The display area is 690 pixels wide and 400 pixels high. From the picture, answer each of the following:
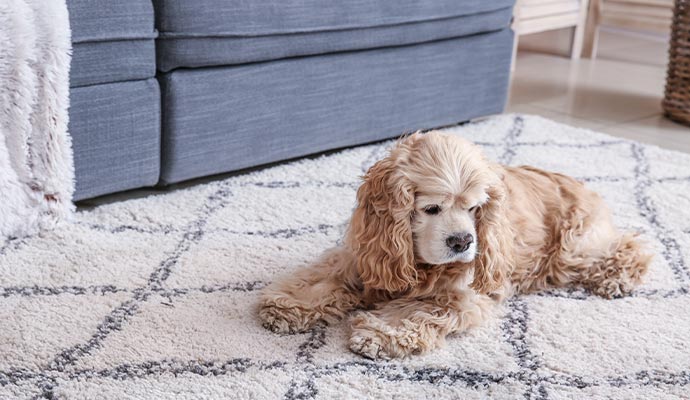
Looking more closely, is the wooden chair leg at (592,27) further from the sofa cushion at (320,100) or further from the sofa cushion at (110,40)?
the sofa cushion at (110,40)

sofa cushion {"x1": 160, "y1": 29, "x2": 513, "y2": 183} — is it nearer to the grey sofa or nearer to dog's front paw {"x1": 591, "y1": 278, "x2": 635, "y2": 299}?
the grey sofa

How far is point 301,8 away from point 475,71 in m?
0.90

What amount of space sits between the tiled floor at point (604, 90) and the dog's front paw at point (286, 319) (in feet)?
6.51

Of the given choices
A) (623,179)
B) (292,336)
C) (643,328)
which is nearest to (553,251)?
(643,328)

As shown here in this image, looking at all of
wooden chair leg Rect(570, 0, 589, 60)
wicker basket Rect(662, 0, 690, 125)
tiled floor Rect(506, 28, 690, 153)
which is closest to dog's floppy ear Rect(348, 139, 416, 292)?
tiled floor Rect(506, 28, 690, 153)

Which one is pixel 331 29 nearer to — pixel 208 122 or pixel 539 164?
pixel 208 122

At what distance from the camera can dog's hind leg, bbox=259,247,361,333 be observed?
161cm

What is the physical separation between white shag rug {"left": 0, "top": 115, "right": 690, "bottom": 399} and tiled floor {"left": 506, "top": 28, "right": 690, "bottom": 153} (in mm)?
988

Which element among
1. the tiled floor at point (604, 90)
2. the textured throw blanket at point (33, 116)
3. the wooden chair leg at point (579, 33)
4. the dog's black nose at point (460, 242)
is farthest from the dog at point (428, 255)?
the wooden chair leg at point (579, 33)

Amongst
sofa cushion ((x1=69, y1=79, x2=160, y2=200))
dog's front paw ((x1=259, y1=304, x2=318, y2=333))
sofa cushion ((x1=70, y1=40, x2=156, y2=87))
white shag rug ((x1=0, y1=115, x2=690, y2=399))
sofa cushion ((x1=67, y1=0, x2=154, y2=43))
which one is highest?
sofa cushion ((x1=67, y1=0, x2=154, y2=43))

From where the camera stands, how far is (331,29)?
8.29 ft

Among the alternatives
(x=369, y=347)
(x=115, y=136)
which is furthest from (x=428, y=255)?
(x=115, y=136)

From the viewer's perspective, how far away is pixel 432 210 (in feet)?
4.97

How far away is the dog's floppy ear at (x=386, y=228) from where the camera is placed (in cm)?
152
